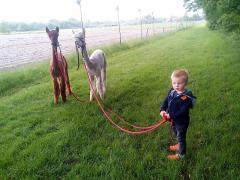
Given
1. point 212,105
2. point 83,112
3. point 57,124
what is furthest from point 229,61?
point 57,124

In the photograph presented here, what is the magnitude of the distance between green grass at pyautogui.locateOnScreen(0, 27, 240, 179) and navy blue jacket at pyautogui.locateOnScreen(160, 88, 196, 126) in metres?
0.67

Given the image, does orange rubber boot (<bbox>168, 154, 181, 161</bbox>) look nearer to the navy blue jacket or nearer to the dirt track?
the navy blue jacket

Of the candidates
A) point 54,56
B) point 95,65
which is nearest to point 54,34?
point 54,56

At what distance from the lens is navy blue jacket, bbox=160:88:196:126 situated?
438 centimetres

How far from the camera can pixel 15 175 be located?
4582 millimetres

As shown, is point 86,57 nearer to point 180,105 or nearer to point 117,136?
point 117,136

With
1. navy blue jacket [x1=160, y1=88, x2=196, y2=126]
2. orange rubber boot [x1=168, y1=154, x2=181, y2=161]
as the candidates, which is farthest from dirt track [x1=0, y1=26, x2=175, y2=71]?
navy blue jacket [x1=160, y1=88, x2=196, y2=126]

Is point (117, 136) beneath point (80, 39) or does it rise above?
beneath

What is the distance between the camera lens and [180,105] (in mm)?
4422

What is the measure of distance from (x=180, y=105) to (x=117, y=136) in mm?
1769

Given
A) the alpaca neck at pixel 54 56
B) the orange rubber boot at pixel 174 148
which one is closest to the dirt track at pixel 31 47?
the alpaca neck at pixel 54 56

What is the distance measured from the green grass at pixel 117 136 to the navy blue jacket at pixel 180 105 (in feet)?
2.19

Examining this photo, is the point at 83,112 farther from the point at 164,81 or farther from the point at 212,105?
the point at 164,81

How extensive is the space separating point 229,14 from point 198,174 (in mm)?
10043
